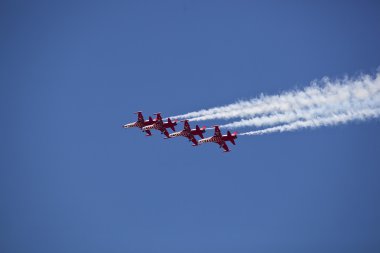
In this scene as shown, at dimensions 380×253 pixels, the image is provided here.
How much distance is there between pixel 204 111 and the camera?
10562 cm

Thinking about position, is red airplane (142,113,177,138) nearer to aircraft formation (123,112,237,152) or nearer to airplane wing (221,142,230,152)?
aircraft formation (123,112,237,152)

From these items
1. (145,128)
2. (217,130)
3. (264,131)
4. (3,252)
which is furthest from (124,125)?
(3,252)

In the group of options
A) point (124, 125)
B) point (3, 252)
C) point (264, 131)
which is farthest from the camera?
point (3, 252)

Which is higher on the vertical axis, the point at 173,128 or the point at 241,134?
the point at 173,128

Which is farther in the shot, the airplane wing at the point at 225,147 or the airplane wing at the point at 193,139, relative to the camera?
the airplane wing at the point at 193,139

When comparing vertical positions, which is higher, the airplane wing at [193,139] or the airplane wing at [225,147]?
the airplane wing at [193,139]

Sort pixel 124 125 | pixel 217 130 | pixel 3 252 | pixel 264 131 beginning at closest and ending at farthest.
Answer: pixel 264 131 → pixel 217 130 → pixel 124 125 → pixel 3 252

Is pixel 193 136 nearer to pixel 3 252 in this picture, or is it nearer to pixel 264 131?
pixel 264 131

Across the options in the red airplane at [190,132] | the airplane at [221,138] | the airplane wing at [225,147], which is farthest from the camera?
the red airplane at [190,132]

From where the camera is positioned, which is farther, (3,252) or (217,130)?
(3,252)

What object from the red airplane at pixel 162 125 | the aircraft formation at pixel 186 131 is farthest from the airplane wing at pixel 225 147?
the red airplane at pixel 162 125

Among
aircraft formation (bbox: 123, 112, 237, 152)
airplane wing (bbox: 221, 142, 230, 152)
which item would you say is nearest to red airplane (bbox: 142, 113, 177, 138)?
aircraft formation (bbox: 123, 112, 237, 152)

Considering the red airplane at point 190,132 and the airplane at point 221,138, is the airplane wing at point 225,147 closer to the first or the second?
the airplane at point 221,138

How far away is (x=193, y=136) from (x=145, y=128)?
656 centimetres
